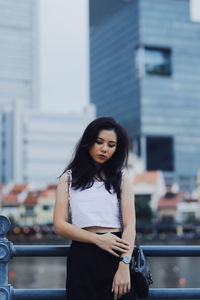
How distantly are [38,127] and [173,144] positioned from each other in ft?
84.8

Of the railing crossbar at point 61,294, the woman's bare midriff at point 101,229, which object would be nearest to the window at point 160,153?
the railing crossbar at point 61,294

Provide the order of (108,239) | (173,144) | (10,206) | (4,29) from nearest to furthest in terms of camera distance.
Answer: (108,239)
(10,206)
(173,144)
(4,29)

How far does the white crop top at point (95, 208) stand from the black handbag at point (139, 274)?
0.61 feet

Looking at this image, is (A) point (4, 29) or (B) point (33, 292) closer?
(B) point (33, 292)

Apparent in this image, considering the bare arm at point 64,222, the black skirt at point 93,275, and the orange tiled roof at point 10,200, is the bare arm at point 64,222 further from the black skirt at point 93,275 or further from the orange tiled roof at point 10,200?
the orange tiled roof at point 10,200

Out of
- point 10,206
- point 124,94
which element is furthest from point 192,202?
point 124,94

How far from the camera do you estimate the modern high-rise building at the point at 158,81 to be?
106 m

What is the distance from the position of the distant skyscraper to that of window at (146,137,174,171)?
73.0 m

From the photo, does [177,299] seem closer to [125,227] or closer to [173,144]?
[125,227]

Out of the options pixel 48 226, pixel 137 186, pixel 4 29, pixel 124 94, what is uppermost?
pixel 4 29

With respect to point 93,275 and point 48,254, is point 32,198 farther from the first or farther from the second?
point 93,275

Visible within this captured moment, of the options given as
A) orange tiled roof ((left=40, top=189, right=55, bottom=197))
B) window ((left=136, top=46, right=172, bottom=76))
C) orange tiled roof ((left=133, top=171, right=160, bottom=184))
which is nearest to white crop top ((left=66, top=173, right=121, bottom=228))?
orange tiled roof ((left=133, top=171, right=160, bottom=184))

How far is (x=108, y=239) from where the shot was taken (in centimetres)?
304

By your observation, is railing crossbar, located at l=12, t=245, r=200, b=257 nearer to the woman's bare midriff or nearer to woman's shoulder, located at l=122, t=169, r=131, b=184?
the woman's bare midriff
